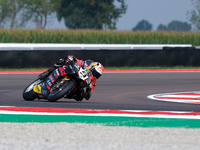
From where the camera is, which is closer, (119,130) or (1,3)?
(119,130)

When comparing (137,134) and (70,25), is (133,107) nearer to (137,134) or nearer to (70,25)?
(137,134)

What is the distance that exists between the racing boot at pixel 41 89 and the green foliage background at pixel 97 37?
22.0 m

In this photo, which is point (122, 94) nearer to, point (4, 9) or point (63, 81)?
point (63, 81)

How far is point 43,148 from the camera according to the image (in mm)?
5473


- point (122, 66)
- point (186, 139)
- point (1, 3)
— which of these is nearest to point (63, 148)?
point (186, 139)

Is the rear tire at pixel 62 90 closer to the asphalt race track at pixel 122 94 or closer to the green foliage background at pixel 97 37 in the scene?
the asphalt race track at pixel 122 94

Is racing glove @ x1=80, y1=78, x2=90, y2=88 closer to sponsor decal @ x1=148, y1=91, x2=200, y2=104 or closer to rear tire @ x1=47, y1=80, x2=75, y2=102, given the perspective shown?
rear tire @ x1=47, y1=80, x2=75, y2=102

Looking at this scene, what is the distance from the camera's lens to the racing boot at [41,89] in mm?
9966

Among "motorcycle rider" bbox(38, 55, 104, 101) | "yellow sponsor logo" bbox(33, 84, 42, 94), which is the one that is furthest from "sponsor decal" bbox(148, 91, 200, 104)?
"yellow sponsor logo" bbox(33, 84, 42, 94)

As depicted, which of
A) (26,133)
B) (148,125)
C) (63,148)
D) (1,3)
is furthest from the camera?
(1,3)

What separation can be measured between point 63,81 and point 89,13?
51439 millimetres

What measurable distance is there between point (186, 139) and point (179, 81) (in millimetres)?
10184

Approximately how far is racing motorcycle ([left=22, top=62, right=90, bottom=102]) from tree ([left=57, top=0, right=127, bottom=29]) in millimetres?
49286

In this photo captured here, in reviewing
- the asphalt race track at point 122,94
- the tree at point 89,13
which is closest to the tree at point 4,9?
the tree at point 89,13
